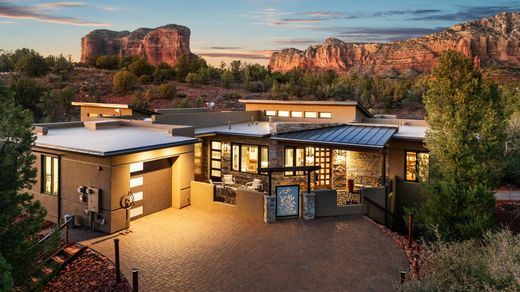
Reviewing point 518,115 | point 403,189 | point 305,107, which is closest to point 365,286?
point 403,189

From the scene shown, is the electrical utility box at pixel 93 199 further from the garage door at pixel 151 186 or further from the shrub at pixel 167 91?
the shrub at pixel 167 91

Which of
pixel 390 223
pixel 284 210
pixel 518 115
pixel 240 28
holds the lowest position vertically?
pixel 390 223

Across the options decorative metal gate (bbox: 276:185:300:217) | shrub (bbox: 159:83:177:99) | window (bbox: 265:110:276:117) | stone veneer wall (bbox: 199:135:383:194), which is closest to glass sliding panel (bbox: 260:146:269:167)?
stone veneer wall (bbox: 199:135:383:194)

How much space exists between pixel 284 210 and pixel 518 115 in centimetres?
2118

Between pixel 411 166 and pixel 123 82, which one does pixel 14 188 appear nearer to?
pixel 411 166

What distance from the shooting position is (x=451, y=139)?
12875 mm

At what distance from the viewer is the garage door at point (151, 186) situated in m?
14.0

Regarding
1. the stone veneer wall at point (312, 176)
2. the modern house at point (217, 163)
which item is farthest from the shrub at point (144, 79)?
the stone veneer wall at point (312, 176)

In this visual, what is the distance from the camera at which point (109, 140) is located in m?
14.6

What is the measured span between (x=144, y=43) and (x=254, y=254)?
423 feet

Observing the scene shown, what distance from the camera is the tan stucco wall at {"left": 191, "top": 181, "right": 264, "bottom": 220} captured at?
47.8 ft

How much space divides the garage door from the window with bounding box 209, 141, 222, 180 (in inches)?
185

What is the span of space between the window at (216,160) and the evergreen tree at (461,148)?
32.9 ft

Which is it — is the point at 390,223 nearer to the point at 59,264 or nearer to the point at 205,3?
the point at 59,264
